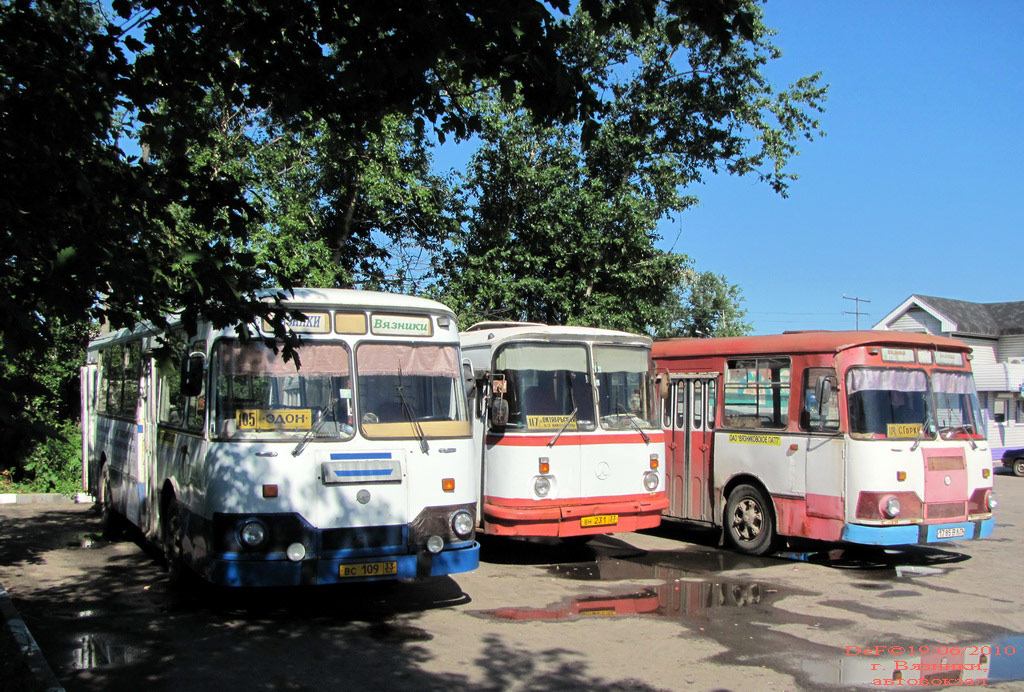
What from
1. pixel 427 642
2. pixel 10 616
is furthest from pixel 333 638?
pixel 10 616

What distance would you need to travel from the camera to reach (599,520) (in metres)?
11.0

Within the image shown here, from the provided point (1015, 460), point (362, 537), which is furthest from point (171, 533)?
point (1015, 460)

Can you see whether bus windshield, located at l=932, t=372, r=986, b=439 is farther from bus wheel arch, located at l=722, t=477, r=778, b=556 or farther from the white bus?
the white bus

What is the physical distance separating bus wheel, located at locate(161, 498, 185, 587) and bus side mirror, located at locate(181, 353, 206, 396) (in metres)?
1.44

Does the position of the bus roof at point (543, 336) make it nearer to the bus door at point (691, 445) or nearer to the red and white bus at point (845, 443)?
the red and white bus at point (845, 443)

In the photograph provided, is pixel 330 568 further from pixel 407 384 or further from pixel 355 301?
pixel 355 301

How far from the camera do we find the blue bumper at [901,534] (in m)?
10.6

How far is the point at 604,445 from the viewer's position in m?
11.2

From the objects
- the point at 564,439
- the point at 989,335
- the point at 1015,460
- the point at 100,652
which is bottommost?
the point at 1015,460

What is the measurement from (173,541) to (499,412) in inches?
152

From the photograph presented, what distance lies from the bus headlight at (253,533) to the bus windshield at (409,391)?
123cm

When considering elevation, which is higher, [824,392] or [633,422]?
[824,392]

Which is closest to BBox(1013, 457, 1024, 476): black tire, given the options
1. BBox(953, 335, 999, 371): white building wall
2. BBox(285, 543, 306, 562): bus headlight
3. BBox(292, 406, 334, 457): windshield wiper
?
BBox(953, 335, 999, 371): white building wall

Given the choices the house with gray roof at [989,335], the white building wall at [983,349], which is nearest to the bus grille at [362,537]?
the house with gray roof at [989,335]
